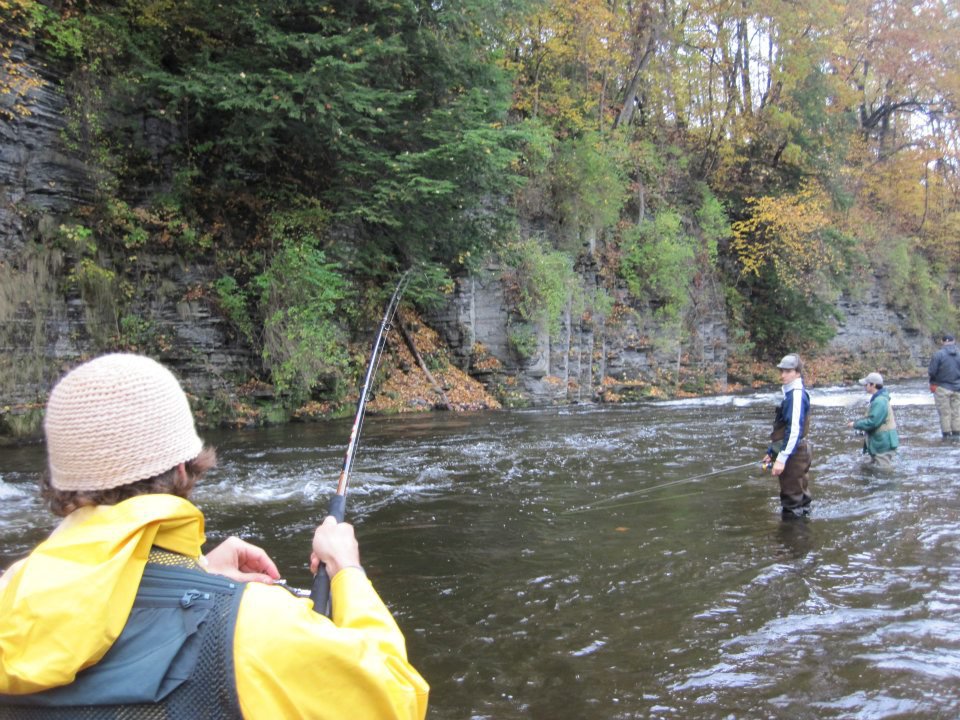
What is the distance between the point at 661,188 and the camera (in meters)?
27.6

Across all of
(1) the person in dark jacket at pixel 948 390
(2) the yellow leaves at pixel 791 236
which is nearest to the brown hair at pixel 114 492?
(1) the person in dark jacket at pixel 948 390

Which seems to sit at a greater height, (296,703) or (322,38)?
(322,38)

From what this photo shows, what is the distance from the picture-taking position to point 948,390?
13344 mm

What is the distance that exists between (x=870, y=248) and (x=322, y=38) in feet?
101

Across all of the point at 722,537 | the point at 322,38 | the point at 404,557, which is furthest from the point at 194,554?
the point at 322,38

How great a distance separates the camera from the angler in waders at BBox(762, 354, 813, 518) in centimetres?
737

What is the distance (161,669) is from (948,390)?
15240 millimetres

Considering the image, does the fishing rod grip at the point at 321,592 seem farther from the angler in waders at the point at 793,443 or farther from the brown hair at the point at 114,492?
the angler in waders at the point at 793,443

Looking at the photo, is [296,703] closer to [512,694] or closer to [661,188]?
[512,694]

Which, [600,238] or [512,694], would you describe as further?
[600,238]

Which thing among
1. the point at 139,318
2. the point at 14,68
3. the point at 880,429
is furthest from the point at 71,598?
the point at 14,68

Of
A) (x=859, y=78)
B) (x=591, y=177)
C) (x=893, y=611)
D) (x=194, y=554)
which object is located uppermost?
(x=859, y=78)

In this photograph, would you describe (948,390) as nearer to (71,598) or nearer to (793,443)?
(793,443)

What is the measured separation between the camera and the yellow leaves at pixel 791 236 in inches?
1082
